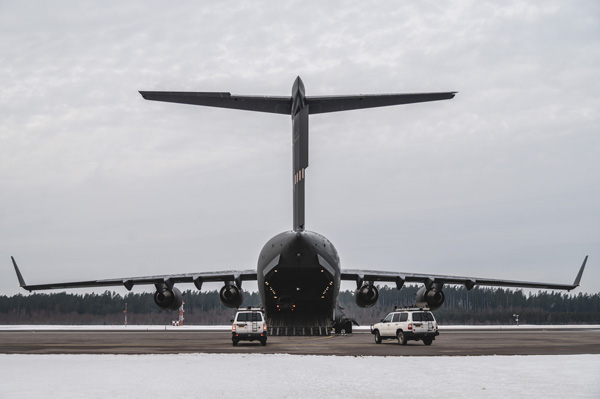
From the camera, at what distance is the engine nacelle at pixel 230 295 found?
36.6 meters

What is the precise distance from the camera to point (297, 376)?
43.7 ft

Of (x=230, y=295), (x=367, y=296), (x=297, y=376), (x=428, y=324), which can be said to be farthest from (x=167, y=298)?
(x=297, y=376)

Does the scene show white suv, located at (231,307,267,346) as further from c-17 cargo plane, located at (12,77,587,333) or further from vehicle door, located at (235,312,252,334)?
c-17 cargo plane, located at (12,77,587,333)

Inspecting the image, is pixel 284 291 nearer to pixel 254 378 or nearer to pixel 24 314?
pixel 254 378

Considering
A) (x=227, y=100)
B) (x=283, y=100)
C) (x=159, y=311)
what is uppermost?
(x=283, y=100)

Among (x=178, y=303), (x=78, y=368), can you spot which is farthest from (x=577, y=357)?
(x=178, y=303)

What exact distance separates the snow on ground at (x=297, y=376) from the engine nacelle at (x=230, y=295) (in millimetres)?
18222

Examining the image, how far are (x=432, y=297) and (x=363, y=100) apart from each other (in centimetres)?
1620

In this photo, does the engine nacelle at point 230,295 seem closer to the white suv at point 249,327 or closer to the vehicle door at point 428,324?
the white suv at point 249,327

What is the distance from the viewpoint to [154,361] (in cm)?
1709

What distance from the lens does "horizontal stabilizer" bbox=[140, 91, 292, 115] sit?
2275 cm

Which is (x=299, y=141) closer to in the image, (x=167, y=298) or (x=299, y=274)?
(x=299, y=274)

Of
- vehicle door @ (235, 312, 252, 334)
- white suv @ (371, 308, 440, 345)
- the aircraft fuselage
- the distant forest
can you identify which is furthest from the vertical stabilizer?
the distant forest

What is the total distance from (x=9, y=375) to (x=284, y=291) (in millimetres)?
18133
